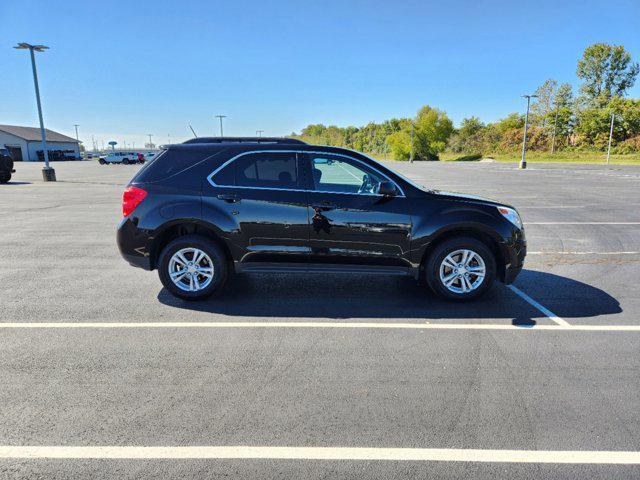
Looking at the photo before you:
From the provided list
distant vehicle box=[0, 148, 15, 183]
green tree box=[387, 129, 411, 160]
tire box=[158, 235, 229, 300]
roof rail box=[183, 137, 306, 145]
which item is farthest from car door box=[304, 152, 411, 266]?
green tree box=[387, 129, 411, 160]

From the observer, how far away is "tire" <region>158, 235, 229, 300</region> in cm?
501

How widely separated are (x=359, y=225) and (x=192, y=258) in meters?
2.05

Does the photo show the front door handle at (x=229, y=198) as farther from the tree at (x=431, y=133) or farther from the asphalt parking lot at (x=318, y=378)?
the tree at (x=431, y=133)

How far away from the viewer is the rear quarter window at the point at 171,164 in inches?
200

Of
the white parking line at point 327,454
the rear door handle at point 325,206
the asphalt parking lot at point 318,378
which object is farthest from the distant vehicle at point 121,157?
the white parking line at point 327,454

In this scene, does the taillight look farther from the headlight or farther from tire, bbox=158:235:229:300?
the headlight

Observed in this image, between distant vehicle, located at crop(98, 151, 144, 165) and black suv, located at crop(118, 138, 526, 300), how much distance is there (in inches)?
2438

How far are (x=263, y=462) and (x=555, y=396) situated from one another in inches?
87.0

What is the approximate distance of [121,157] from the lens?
61.5 meters

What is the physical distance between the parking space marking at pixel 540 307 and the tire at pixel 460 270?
2.00 feet

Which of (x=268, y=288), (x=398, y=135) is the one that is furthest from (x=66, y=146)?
(x=268, y=288)

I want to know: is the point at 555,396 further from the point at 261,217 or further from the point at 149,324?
the point at 149,324

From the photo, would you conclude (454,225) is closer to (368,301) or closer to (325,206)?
(368,301)

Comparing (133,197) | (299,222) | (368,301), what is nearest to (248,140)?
(299,222)
